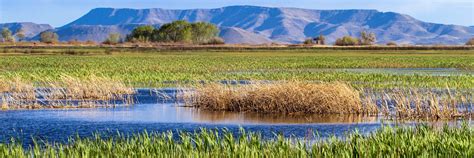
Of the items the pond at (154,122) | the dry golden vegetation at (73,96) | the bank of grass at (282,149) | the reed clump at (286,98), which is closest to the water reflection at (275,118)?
the pond at (154,122)

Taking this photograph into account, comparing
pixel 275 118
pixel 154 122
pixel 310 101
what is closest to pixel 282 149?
pixel 154 122

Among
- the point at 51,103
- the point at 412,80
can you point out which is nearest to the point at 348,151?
the point at 51,103

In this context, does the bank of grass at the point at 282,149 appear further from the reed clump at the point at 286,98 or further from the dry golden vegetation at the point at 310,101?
the reed clump at the point at 286,98

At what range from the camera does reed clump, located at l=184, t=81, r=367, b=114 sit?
103 ft

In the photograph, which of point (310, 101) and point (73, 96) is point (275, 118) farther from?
point (73, 96)

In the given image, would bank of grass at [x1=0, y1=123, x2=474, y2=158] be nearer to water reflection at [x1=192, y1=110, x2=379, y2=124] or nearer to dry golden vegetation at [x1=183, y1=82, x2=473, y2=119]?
water reflection at [x1=192, y1=110, x2=379, y2=124]

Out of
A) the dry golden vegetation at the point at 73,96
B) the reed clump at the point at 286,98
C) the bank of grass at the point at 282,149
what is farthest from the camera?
the dry golden vegetation at the point at 73,96

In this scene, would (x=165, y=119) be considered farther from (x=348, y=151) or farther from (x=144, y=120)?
(x=348, y=151)

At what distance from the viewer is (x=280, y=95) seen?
32.5m

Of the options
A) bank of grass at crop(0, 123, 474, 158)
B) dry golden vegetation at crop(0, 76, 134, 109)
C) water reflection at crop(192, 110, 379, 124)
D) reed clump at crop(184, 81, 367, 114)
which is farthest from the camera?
dry golden vegetation at crop(0, 76, 134, 109)

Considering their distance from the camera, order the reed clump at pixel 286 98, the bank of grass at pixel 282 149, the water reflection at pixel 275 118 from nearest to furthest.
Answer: the bank of grass at pixel 282 149 → the water reflection at pixel 275 118 → the reed clump at pixel 286 98

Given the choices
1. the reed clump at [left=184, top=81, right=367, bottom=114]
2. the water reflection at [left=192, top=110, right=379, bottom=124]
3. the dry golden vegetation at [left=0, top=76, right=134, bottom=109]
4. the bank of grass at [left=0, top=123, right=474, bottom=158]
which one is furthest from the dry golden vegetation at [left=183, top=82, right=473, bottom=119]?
the bank of grass at [left=0, top=123, right=474, bottom=158]

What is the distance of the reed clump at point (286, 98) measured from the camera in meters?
31.3

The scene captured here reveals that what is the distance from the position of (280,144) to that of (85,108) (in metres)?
18.1
